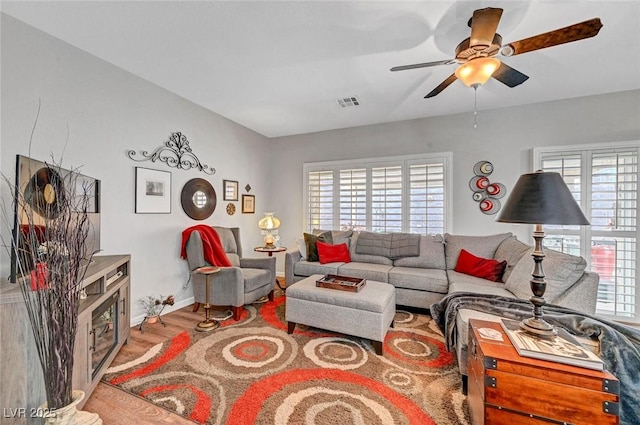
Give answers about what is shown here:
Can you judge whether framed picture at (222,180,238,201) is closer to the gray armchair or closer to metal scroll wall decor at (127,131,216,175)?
metal scroll wall decor at (127,131,216,175)

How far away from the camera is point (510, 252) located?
310 cm

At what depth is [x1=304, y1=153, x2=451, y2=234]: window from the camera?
13.6 ft

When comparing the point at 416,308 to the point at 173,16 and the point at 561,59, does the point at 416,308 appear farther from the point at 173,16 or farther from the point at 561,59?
the point at 173,16

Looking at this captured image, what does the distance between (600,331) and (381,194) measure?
3188mm

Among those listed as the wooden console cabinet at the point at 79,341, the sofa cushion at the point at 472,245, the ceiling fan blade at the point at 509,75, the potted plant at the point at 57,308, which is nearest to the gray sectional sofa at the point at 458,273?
the sofa cushion at the point at 472,245

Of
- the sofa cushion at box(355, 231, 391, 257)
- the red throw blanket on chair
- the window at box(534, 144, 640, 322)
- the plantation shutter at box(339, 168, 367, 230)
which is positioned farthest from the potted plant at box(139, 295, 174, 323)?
the window at box(534, 144, 640, 322)

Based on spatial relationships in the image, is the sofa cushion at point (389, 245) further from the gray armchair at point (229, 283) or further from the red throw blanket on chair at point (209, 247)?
the red throw blanket on chair at point (209, 247)

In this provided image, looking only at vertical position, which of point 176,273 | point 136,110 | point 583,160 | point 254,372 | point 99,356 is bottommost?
point 254,372

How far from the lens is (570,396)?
3.75 ft

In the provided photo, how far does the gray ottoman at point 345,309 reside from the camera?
2342 millimetres

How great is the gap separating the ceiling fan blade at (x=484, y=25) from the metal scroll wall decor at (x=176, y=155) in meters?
3.38

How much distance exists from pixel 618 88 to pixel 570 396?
159 inches

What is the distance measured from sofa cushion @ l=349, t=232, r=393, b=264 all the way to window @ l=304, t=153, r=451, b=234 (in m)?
0.56

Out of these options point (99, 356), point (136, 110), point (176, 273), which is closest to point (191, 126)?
point (136, 110)
